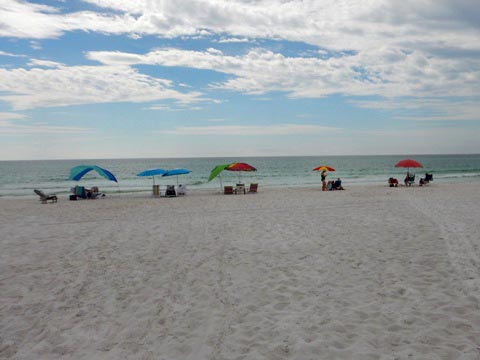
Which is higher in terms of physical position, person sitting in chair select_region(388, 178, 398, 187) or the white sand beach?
person sitting in chair select_region(388, 178, 398, 187)

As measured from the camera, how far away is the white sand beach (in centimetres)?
419

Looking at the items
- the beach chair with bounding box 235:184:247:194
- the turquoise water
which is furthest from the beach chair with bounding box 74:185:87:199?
the beach chair with bounding box 235:184:247:194

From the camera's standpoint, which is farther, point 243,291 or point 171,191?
point 171,191

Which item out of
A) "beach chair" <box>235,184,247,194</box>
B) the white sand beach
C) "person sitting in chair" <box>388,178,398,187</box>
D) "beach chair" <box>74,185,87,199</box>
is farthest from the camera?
"person sitting in chair" <box>388,178,398,187</box>

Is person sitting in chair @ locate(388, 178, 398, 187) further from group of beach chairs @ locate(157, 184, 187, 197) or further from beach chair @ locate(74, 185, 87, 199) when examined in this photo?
beach chair @ locate(74, 185, 87, 199)

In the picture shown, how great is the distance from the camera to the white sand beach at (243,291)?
419cm

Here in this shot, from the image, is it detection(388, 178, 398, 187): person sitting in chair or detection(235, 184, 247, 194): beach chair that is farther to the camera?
detection(388, 178, 398, 187): person sitting in chair

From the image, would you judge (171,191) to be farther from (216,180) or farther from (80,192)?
(216,180)

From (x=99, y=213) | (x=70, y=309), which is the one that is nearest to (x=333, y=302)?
(x=70, y=309)

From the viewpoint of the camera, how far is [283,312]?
4.96 m

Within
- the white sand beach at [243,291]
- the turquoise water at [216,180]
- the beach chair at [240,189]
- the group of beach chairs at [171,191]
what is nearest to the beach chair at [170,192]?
the group of beach chairs at [171,191]

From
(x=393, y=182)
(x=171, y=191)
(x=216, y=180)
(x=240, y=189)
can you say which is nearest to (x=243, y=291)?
(x=171, y=191)

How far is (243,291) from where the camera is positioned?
575 centimetres

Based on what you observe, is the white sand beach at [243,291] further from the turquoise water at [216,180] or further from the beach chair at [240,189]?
the turquoise water at [216,180]
